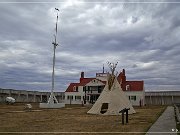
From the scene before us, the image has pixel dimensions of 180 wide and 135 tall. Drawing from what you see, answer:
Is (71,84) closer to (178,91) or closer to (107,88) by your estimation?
(178,91)

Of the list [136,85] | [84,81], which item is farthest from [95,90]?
[136,85]

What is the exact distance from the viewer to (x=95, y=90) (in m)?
69.8

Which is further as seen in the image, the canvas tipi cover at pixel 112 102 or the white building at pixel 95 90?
the white building at pixel 95 90

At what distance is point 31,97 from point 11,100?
819 inches

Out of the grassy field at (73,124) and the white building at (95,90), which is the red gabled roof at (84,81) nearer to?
the white building at (95,90)

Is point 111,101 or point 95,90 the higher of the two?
point 95,90

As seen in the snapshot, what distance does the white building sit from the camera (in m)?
67.8

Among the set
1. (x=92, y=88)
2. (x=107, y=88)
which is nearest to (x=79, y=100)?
(x=92, y=88)

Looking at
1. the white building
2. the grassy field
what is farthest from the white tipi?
the white building

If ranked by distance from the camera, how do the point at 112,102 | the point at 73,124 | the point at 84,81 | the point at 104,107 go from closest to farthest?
the point at 73,124 < the point at 112,102 < the point at 104,107 < the point at 84,81

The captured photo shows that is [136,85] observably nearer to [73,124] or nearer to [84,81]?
[84,81]

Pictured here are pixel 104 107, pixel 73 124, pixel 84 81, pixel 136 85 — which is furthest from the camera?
pixel 84 81

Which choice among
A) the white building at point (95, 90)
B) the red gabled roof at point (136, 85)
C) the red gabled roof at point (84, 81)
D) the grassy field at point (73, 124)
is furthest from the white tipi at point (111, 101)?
the red gabled roof at point (84, 81)

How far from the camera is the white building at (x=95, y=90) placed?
6781cm
